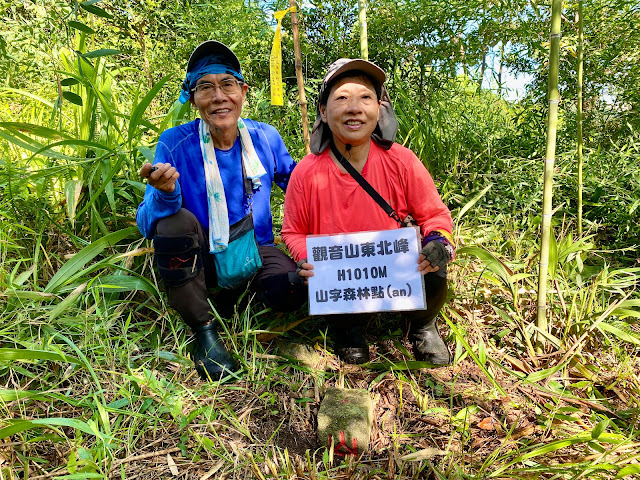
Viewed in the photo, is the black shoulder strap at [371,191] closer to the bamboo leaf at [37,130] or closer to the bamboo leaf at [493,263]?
the bamboo leaf at [493,263]

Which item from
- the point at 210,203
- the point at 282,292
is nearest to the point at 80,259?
the point at 210,203

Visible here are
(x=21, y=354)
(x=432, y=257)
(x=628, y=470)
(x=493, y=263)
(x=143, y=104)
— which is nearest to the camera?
(x=628, y=470)

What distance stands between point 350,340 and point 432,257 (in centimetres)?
57

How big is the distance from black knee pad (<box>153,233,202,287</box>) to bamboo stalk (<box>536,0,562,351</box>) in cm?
141

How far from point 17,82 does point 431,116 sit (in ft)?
10.6

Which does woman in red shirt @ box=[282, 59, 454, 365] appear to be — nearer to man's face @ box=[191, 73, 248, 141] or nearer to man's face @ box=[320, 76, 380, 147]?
man's face @ box=[320, 76, 380, 147]

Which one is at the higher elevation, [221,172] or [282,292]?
[221,172]

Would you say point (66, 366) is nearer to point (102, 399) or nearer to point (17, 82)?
point (102, 399)

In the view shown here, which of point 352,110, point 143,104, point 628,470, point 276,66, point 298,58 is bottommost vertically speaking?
point 628,470

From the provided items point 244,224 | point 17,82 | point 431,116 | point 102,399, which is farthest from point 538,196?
point 17,82

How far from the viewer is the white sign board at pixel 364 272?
1.67 m

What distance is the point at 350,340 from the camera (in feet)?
6.32

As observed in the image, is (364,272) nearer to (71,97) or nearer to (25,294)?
Answer: (71,97)

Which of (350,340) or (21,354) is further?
(350,340)
